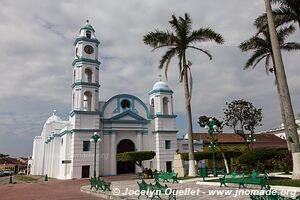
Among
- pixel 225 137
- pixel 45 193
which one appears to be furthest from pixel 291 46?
pixel 225 137

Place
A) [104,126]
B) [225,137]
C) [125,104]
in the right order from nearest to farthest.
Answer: [104,126] < [125,104] < [225,137]

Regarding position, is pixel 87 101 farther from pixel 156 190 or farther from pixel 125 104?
pixel 156 190

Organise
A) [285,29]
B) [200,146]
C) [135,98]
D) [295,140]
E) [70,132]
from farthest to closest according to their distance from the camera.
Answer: [200,146] < [135,98] < [70,132] < [285,29] < [295,140]

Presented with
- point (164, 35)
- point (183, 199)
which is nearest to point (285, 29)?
point (164, 35)

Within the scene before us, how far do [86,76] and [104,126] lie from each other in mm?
6067

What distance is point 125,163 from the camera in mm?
33000

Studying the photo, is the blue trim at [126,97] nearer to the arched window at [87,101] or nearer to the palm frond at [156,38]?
the arched window at [87,101]

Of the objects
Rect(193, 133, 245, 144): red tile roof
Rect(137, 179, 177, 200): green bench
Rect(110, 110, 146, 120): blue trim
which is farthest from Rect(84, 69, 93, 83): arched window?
Rect(137, 179, 177, 200): green bench

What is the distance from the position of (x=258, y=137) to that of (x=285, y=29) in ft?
106

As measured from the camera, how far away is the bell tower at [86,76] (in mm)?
31219

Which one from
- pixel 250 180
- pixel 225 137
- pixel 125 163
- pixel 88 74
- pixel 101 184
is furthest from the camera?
pixel 225 137

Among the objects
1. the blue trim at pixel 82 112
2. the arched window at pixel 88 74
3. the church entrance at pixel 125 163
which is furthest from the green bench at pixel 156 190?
the arched window at pixel 88 74

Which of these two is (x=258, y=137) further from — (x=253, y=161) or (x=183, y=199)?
(x=183, y=199)

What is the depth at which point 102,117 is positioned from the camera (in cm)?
3253
